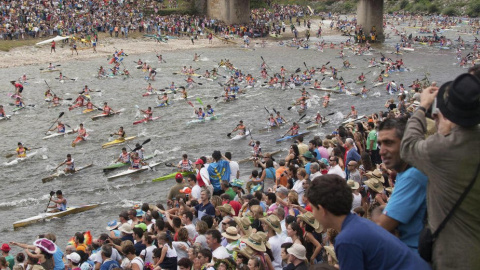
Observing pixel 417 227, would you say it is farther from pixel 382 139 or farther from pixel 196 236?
pixel 196 236

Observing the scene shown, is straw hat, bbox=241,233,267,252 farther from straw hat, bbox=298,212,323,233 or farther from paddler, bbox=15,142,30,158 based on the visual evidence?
paddler, bbox=15,142,30,158

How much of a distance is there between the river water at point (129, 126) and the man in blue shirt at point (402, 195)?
1125 centimetres

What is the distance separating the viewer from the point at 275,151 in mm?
18859

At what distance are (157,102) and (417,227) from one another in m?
25.8

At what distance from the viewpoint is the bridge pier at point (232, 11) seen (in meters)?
55.9

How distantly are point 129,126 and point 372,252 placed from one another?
21.8 m

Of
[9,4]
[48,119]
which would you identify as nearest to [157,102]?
[48,119]

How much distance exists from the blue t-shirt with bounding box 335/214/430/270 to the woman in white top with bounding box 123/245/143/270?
450cm

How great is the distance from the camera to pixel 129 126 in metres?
23.6

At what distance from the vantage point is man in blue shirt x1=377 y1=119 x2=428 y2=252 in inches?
114

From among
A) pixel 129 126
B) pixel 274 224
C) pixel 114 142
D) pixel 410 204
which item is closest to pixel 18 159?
pixel 114 142

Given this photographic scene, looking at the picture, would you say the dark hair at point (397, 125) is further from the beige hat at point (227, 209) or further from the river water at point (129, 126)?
the river water at point (129, 126)

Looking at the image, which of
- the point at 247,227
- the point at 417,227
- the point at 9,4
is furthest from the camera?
the point at 9,4

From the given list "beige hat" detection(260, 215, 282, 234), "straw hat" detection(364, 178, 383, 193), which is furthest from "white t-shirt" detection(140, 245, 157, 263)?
"straw hat" detection(364, 178, 383, 193)
